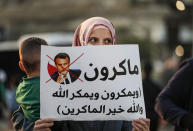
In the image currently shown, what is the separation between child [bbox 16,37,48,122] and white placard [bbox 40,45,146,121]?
0.21 m

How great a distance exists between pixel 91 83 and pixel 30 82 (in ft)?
1.57

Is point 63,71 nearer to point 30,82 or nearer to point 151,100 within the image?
point 30,82

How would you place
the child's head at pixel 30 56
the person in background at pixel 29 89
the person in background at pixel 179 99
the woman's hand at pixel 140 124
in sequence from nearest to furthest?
the woman's hand at pixel 140 124
the person in background at pixel 29 89
the child's head at pixel 30 56
the person in background at pixel 179 99

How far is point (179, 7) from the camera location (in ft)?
25.2

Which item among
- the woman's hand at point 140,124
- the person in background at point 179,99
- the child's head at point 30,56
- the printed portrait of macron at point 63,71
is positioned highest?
the child's head at point 30,56

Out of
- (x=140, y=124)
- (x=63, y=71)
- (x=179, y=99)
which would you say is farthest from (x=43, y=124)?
(x=179, y=99)

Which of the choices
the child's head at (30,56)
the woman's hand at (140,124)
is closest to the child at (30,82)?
the child's head at (30,56)

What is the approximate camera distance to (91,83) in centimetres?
287

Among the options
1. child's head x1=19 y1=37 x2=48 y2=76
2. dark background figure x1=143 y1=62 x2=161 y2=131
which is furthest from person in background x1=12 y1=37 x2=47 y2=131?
dark background figure x1=143 y1=62 x2=161 y2=131

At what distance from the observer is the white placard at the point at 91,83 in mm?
2832

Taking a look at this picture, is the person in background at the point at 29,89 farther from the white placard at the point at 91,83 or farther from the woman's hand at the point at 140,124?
the woman's hand at the point at 140,124

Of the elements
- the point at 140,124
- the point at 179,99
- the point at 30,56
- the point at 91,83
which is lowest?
the point at 140,124

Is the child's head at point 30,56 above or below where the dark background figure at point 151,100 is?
above

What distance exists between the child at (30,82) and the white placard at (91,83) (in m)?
0.21
